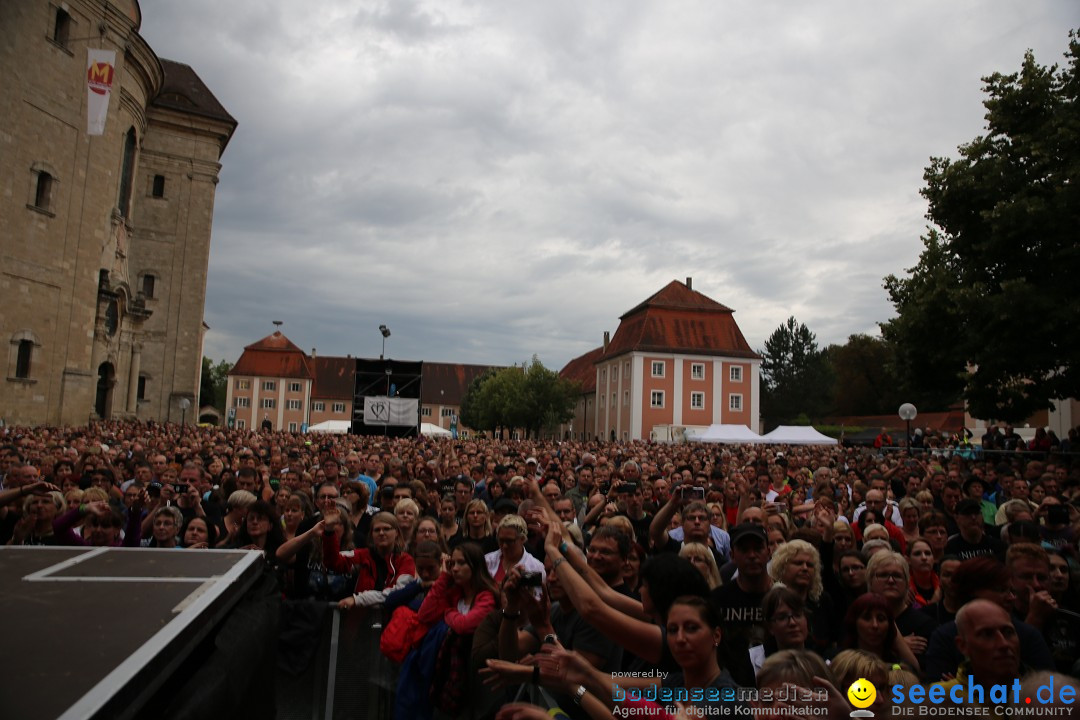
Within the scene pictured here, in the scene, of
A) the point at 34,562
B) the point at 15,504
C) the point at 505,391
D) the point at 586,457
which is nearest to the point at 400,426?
the point at 586,457

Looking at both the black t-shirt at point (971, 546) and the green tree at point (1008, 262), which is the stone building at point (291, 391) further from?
the black t-shirt at point (971, 546)

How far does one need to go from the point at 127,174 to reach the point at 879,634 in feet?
126

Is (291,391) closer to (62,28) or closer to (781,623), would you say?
(62,28)

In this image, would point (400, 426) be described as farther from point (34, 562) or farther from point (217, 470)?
point (34, 562)

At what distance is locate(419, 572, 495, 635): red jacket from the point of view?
4191 mm

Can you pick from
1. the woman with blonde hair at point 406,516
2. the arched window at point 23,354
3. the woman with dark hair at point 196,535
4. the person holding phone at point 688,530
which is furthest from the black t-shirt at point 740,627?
the arched window at point 23,354

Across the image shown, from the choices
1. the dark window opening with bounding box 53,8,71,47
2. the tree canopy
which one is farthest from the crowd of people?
the tree canopy

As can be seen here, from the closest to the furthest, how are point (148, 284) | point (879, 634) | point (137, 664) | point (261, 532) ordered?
1. point (137, 664)
2. point (879, 634)
3. point (261, 532)
4. point (148, 284)

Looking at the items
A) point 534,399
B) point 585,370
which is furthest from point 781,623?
point 585,370

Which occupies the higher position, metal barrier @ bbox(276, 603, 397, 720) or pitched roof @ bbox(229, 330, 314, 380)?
pitched roof @ bbox(229, 330, 314, 380)

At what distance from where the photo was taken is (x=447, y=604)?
14.4 feet

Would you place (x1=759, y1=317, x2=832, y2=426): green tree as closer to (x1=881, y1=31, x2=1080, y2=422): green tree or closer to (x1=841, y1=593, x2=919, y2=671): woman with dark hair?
(x1=881, y1=31, x2=1080, y2=422): green tree

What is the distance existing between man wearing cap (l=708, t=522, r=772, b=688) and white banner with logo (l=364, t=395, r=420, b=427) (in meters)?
29.3

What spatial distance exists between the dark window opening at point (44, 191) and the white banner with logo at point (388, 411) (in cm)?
1434
